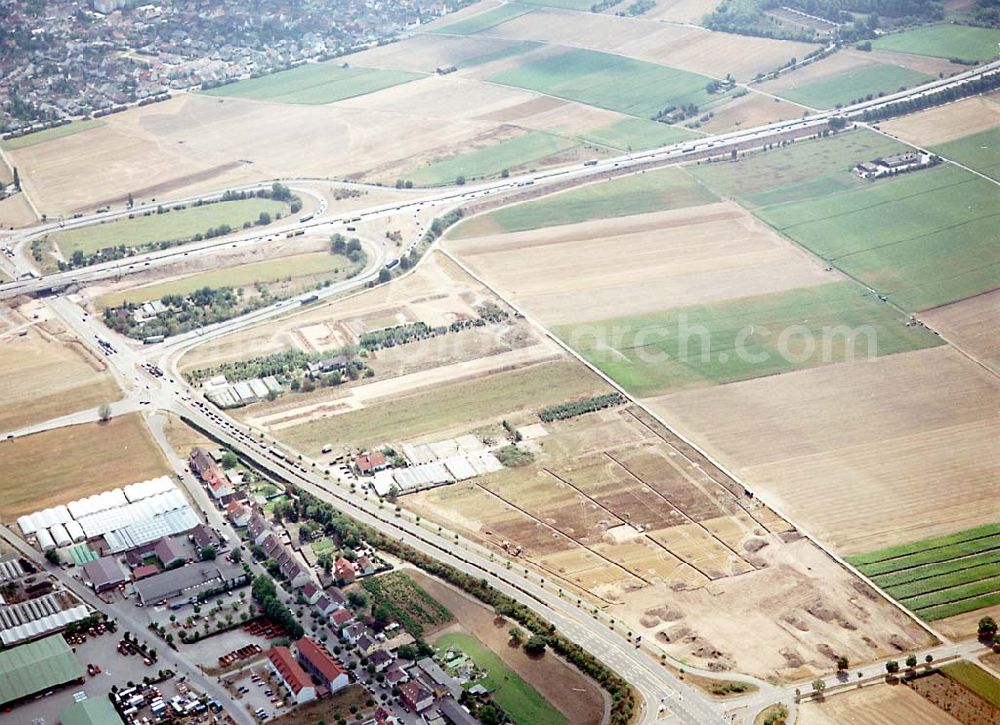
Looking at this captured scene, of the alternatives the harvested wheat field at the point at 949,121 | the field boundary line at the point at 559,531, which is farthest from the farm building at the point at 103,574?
the harvested wheat field at the point at 949,121

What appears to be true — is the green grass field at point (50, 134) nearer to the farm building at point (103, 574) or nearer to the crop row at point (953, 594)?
the farm building at point (103, 574)

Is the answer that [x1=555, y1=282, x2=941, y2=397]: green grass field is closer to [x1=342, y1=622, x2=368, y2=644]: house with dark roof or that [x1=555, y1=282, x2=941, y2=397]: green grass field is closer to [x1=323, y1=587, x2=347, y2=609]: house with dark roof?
[x1=323, y1=587, x2=347, y2=609]: house with dark roof

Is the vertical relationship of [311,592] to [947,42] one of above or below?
below

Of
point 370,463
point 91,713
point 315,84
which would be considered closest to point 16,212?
point 315,84

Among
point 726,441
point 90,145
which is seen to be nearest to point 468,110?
point 90,145

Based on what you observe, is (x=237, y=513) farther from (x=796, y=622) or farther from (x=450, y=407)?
(x=796, y=622)

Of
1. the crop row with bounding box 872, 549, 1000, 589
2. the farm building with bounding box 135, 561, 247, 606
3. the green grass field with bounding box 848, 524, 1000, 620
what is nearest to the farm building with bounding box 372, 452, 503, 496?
the farm building with bounding box 135, 561, 247, 606

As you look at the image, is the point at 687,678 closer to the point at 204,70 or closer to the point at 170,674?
the point at 170,674

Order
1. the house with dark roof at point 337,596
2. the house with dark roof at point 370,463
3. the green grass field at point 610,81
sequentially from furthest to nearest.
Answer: the green grass field at point 610,81, the house with dark roof at point 370,463, the house with dark roof at point 337,596
